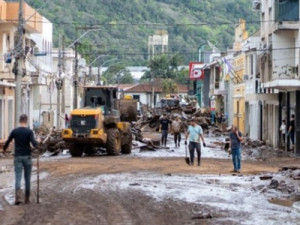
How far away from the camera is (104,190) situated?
19.1 meters

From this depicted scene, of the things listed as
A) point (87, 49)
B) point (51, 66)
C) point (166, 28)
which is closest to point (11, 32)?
point (51, 66)

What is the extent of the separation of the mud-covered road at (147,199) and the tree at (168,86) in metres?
115

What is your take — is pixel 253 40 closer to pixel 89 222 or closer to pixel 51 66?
pixel 51 66

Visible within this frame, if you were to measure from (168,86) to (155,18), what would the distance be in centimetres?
3425

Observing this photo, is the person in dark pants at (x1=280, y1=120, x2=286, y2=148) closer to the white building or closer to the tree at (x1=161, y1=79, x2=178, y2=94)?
the white building

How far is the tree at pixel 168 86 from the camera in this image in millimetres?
141375

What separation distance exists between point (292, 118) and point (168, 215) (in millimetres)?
28292

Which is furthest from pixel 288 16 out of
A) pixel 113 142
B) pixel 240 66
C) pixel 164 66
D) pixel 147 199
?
pixel 164 66

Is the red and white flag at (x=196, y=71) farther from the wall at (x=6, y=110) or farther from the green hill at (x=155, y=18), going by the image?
the wall at (x=6, y=110)

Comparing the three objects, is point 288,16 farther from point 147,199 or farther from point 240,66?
point 147,199

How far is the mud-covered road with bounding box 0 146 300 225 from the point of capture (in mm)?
14500

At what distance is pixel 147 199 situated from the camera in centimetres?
1722

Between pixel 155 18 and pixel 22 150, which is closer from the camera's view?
pixel 22 150

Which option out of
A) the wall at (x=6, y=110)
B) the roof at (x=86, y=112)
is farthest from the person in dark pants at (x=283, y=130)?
the wall at (x=6, y=110)
